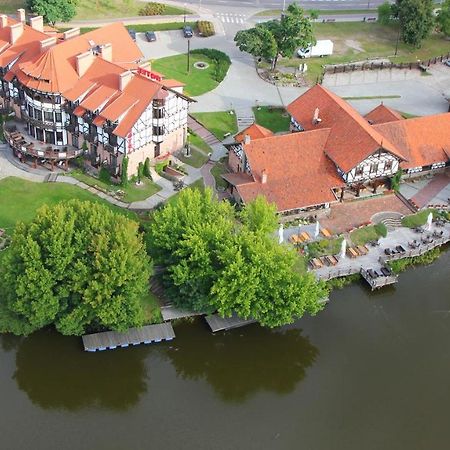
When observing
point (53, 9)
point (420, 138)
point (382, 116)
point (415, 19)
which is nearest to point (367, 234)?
point (420, 138)

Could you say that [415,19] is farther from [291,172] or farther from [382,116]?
[291,172]

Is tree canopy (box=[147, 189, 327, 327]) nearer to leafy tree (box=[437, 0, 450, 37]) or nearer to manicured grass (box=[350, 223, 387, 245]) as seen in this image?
manicured grass (box=[350, 223, 387, 245])

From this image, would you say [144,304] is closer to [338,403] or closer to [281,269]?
[281,269]

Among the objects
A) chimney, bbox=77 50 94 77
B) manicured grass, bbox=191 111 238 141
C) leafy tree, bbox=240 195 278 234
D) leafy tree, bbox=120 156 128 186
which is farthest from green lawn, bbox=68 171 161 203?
leafy tree, bbox=240 195 278 234

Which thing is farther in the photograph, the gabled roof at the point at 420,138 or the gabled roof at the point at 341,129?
the gabled roof at the point at 420,138

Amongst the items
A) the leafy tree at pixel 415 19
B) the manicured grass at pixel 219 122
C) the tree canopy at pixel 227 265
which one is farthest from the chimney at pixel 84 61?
the leafy tree at pixel 415 19

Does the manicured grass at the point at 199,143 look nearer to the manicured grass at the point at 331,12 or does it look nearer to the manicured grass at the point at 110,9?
the manicured grass at the point at 110,9

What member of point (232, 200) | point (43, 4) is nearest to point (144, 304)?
point (232, 200)
